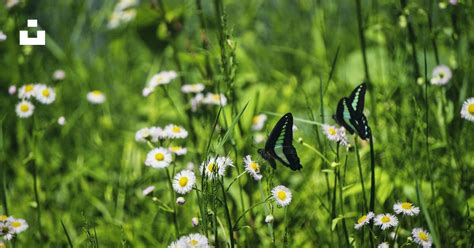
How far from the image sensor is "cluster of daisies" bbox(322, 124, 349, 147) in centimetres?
136

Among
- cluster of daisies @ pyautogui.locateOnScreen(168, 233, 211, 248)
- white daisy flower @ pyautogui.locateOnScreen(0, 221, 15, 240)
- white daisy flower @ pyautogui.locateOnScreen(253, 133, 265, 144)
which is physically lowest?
white daisy flower @ pyautogui.locateOnScreen(0, 221, 15, 240)

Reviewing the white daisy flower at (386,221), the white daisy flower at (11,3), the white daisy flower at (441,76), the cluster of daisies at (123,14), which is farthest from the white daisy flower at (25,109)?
the white daisy flower at (441,76)

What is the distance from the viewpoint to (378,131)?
181 centimetres

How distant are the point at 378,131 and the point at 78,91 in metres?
1.51

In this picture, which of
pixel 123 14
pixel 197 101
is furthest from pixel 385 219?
pixel 123 14

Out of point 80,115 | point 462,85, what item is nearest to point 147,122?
point 80,115

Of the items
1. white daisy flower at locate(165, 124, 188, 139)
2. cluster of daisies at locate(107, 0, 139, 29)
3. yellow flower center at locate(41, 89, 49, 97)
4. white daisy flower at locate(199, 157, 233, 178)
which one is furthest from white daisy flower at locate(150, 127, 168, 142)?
cluster of daisies at locate(107, 0, 139, 29)

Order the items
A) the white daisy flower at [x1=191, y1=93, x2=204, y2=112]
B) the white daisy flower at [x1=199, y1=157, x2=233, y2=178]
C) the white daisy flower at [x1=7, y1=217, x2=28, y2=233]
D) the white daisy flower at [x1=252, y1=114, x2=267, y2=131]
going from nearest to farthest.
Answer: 1. the white daisy flower at [x1=199, y1=157, x2=233, y2=178]
2. the white daisy flower at [x1=7, y1=217, x2=28, y2=233]
3. the white daisy flower at [x1=191, y1=93, x2=204, y2=112]
4. the white daisy flower at [x1=252, y1=114, x2=267, y2=131]

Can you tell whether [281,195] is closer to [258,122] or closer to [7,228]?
→ [7,228]

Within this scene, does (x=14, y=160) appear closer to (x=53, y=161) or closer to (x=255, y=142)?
(x=53, y=161)

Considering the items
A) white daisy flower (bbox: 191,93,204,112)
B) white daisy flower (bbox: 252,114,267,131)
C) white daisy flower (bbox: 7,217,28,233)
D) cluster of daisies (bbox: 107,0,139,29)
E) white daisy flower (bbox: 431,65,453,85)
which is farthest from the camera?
cluster of daisies (bbox: 107,0,139,29)

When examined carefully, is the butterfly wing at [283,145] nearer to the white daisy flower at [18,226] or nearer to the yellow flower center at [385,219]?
the yellow flower center at [385,219]

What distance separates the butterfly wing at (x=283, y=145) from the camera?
3.75 feet

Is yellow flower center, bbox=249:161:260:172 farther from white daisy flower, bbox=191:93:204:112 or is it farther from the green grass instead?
white daisy flower, bbox=191:93:204:112
